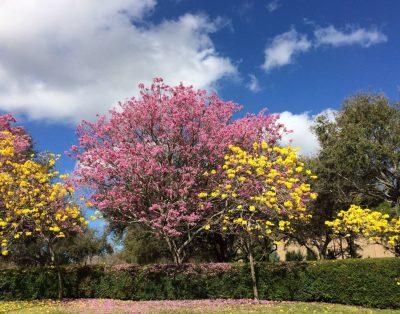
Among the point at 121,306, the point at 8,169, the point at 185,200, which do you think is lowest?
the point at 121,306

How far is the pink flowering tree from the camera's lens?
18094mm

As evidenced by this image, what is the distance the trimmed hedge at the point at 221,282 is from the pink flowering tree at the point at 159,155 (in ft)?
6.58

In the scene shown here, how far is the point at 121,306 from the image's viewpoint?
1647cm

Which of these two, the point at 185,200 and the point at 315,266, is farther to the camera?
the point at 185,200

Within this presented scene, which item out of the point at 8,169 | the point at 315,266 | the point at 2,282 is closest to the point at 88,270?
the point at 2,282

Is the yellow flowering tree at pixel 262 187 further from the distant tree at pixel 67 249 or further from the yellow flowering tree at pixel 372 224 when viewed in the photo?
the distant tree at pixel 67 249

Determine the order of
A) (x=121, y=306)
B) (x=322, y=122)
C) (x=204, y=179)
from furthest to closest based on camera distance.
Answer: (x=322, y=122)
(x=204, y=179)
(x=121, y=306)

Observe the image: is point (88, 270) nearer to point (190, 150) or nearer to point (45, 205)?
point (45, 205)

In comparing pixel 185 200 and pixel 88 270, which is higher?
pixel 185 200

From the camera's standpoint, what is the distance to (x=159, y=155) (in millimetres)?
18766

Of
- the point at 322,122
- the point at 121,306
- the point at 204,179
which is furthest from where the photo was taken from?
the point at 322,122

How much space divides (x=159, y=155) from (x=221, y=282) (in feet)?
20.2

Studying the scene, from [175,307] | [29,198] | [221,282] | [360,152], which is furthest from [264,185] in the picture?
[29,198]

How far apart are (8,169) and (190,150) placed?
812 cm
